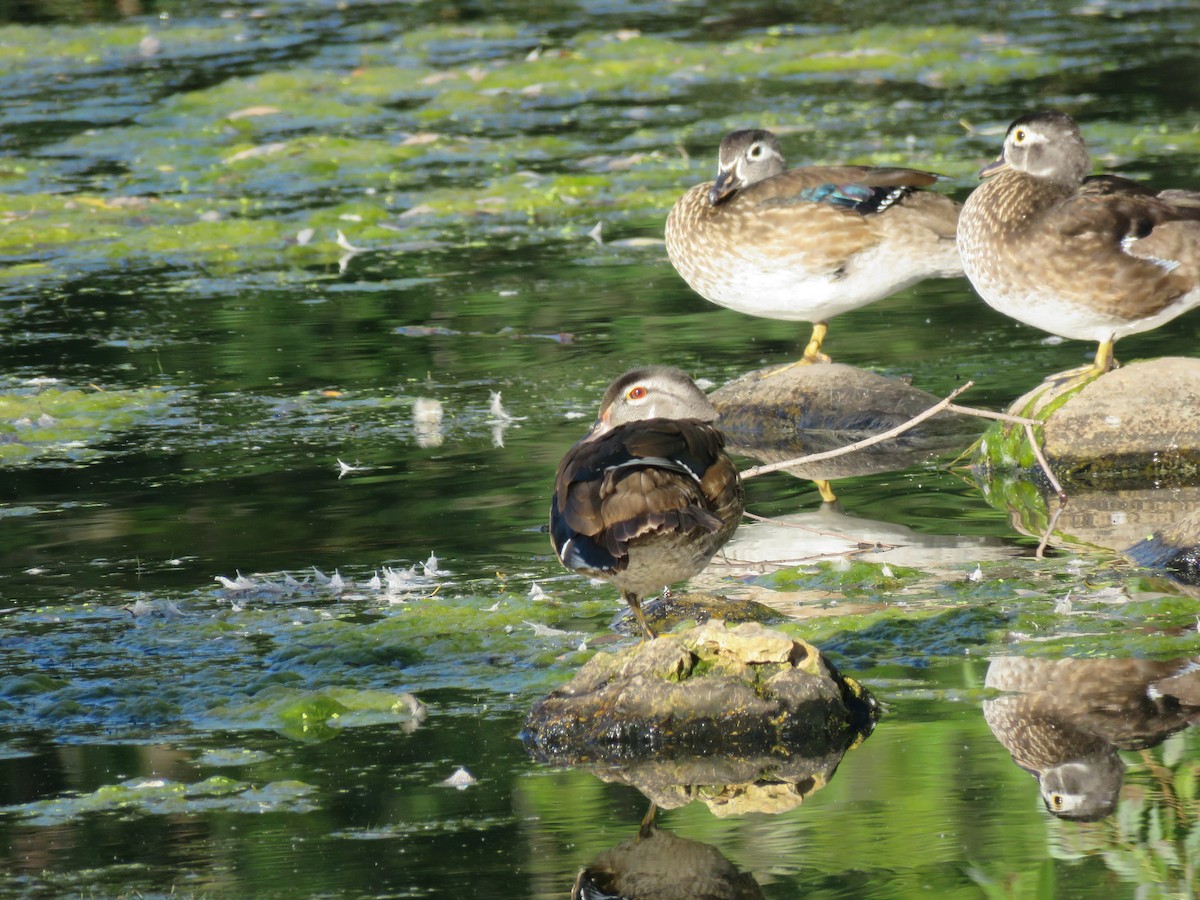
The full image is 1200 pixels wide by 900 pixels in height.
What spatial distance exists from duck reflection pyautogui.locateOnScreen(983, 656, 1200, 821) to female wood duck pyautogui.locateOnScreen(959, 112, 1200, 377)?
2.85 m

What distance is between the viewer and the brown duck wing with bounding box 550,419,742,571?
566 cm

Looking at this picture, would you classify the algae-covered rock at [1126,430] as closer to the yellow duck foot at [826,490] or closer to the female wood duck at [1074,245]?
the female wood duck at [1074,245]

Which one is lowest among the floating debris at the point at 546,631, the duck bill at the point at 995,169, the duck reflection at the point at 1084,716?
the floating debris at the point at 546,631

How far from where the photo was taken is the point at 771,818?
191 inches

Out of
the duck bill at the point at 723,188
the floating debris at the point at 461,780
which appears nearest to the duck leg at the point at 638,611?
the floating debris at the point at 461,780

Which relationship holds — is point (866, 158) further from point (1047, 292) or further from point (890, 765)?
point (890, 765)

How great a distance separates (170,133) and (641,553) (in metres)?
12.9

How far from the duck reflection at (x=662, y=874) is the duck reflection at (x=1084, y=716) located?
0.86 m

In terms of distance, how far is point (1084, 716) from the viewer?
18.1 ft

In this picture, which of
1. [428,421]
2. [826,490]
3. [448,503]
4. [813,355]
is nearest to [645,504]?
[448,503]

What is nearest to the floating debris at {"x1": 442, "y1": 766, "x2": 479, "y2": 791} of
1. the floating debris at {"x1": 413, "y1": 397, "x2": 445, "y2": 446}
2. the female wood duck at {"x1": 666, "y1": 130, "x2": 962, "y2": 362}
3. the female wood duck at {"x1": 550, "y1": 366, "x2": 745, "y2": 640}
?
the female wood duck at {"x1": 550, "y1": 366, "x2": 745, "y2": 640}

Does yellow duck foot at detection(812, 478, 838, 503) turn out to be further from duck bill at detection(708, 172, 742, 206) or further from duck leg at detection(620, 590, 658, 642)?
duck leg at detection(620, 590, 658, 642)

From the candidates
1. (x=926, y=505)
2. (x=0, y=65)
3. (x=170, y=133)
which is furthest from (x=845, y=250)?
(x=0, y=65)

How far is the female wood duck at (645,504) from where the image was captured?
18.6 feet
